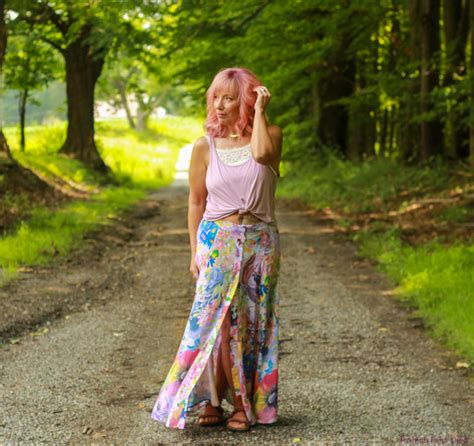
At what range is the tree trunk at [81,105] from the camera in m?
29.8

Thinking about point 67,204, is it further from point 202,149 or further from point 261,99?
point 261,99

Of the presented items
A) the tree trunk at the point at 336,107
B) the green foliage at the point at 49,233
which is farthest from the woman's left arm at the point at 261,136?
the tree trunk at the point at 336,107

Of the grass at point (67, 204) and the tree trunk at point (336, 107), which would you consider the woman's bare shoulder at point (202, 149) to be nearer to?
the grass at point (67, 204)

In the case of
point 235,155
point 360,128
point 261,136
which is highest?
point 261,136

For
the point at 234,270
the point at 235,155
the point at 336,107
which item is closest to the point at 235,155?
the point at 235,155

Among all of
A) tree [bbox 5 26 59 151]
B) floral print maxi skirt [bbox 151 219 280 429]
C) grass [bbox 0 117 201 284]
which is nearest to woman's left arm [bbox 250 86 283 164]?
floral print maxi skirt [bbox 151 219 280 429]

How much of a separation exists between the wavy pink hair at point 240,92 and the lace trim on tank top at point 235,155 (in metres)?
0.10

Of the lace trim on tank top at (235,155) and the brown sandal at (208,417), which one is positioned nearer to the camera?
the lace trim on tank top at (235,155)

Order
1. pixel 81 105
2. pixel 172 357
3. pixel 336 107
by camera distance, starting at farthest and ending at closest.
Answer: pixel 81 105, pixel 336 107, pixel 172 357

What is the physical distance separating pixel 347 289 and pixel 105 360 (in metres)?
4.13

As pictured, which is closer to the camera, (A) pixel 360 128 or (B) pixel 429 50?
(B) pixel 429 50

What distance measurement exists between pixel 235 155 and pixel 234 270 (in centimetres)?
64

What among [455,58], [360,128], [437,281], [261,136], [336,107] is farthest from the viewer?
[360,128]

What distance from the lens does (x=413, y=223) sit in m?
16.2
